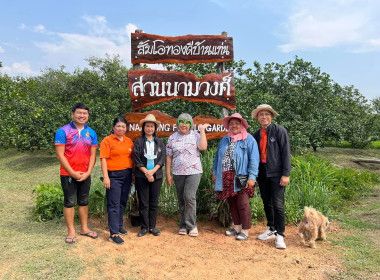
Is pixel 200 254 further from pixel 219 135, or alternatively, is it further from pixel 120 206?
pixel 219 135

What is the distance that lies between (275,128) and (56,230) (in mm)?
3372

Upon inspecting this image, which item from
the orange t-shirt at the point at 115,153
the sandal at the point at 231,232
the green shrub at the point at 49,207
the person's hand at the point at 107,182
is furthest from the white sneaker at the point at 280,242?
the green shrub at the point at 49,207

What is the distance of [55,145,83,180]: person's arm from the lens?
11.5ft

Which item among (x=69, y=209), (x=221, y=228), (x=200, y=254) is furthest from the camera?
(x=221, y=228)

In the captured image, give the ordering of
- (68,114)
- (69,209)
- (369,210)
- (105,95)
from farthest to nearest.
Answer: (105,95), (68,114), (369,210), (69,209)

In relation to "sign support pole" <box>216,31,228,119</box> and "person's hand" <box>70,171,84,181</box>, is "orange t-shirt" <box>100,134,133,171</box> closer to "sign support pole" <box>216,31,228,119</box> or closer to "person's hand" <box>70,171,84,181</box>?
"person's hand" <box>70,171,84,181</box>

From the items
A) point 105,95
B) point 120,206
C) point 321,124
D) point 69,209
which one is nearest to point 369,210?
point 120,206

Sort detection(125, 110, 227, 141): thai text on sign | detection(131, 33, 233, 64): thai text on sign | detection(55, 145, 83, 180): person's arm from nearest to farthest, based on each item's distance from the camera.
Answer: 1. detection(55, 145, 83, 180): person's arm
2. detection(125, 110, 227, 141): thai text on sign
3. detection(131, 33, 233, 64): thai text on sign

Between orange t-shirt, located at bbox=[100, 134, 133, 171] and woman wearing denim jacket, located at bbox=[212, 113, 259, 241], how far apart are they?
4.08 feet

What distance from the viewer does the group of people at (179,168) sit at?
3.67m

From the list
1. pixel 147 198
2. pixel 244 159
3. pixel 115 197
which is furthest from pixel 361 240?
pixel 115 197

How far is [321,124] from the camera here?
1201 cm

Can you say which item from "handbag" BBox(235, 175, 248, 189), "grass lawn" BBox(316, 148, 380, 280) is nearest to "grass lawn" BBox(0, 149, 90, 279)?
"handbag" BBox(235, 175, 248, 189)

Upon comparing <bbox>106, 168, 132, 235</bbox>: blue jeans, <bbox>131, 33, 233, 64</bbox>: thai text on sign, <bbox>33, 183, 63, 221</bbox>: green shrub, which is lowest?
<bbox>33, 183, 63, 221</bbox>: green shrub
